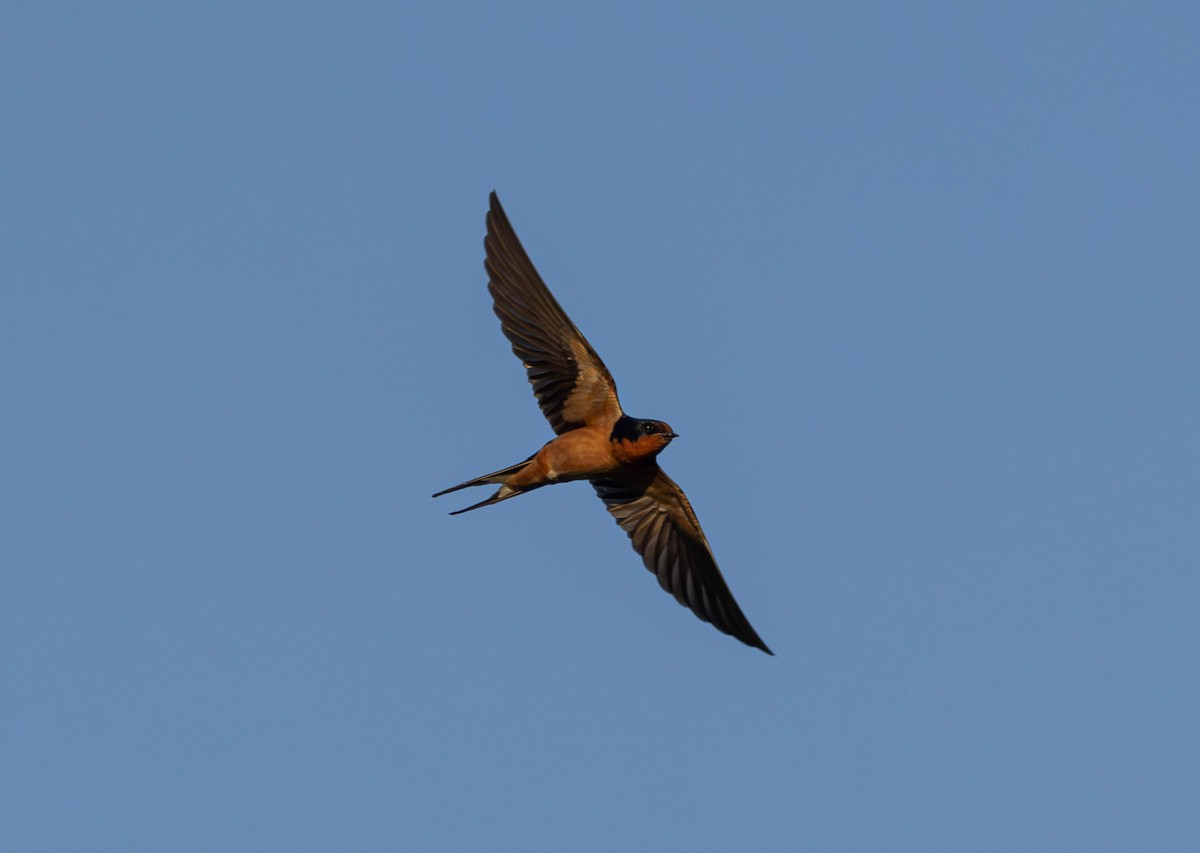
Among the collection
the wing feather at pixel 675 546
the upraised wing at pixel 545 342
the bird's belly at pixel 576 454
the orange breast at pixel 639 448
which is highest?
the upraised wing at pixel 545 342

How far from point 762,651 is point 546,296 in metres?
3.40

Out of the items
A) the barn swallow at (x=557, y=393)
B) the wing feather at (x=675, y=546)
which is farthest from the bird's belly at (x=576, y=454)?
the wing feather at (x=675, y=546)

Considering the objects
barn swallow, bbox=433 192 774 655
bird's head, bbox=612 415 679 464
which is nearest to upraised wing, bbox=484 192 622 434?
barn swallow, bbox=433 192 774 655

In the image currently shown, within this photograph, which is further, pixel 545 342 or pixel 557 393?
pixel 557 393

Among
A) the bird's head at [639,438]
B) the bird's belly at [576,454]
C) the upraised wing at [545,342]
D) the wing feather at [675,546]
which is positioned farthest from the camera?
the wing feather at [675,546]

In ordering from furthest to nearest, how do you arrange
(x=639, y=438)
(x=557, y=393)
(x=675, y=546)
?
(x=675, y=546) → (x=557, y=393) → (x=639, y=438)

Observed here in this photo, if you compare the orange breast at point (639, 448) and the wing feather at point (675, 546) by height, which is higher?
the orange breast at point (639, 448)

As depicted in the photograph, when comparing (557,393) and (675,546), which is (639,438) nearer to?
(557,393)

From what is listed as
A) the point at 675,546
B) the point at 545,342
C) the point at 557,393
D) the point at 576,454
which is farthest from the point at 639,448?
the point at 675,546

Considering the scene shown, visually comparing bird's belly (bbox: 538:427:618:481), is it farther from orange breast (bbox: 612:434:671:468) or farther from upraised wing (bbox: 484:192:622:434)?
upraised wing (bbox: 484:192:622:434)

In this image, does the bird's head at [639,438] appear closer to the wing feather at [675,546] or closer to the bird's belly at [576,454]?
the bird's belly at [576,454]

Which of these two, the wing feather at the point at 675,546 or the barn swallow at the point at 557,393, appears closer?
the barn swallow at the point at 557,393

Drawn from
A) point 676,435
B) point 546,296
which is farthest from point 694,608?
point 546,296

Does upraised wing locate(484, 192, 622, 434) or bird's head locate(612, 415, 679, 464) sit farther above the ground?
upraised wing locate(484, 192, 622, 434)
